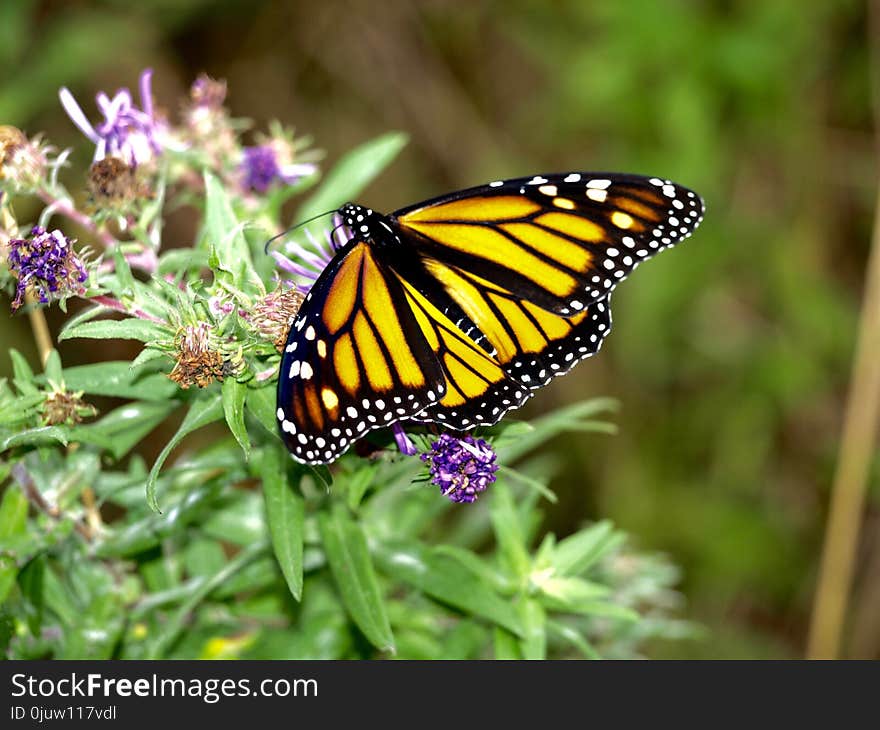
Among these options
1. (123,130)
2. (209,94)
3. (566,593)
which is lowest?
(566,593)

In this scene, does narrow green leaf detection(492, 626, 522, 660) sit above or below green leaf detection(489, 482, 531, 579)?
below

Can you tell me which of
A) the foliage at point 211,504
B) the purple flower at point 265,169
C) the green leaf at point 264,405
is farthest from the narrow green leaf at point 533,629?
the purple flower at point 265,169

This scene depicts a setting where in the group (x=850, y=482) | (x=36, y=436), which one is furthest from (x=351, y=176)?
(x=850, y=482)

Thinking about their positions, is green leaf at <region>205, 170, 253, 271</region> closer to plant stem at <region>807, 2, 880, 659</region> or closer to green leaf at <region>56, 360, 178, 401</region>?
green leaf at <region>56, 360, 178, 401</region>

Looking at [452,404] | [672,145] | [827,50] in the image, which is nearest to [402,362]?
[452,404]

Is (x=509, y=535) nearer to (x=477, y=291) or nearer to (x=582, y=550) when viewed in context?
(x=582, y=550)

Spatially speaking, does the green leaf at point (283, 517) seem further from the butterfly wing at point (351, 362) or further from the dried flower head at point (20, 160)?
the dried flower head at point (20, 160)

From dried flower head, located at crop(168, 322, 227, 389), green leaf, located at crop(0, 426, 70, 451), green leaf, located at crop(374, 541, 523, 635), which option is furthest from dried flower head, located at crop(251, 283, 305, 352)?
green leaf, located at crop(374, 541, 523, 635)
